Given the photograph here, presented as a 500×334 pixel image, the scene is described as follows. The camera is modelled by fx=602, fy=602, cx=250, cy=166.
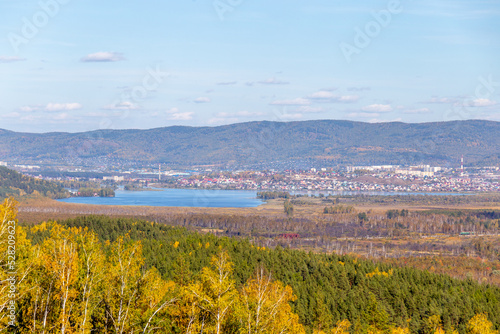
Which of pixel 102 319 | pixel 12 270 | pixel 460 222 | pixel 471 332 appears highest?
pixel 12 270

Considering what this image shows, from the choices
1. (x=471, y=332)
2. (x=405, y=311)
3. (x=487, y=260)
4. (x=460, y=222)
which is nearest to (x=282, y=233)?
(x=487, y=260)

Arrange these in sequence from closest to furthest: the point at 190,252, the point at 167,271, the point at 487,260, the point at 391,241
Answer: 1. the point at 167,271
2. the point at 190,252
3. the point at 487,260
4. the point at 391,241

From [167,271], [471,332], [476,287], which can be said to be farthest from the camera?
[476,287]

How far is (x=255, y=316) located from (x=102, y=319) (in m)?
6.02

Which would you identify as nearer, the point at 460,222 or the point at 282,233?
the point at 282,233

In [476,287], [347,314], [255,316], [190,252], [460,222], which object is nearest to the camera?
[255,316]

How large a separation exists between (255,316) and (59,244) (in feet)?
27.3

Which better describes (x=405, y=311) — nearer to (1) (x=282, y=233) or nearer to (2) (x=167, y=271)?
(2) (x=167, y=271)

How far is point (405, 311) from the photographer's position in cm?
5600

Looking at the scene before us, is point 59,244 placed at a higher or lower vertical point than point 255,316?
higher

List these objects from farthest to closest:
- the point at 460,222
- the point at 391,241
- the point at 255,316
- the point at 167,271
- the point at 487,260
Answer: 1. the point at 460,222
2. the point at 391,241
3. the point at 487,260
4. the point at 167,271
5. the point at 255,316

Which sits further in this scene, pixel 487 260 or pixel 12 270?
pixel 487 260

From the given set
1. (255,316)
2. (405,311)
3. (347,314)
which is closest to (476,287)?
(405,311)

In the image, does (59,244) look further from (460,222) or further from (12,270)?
(460,222)
